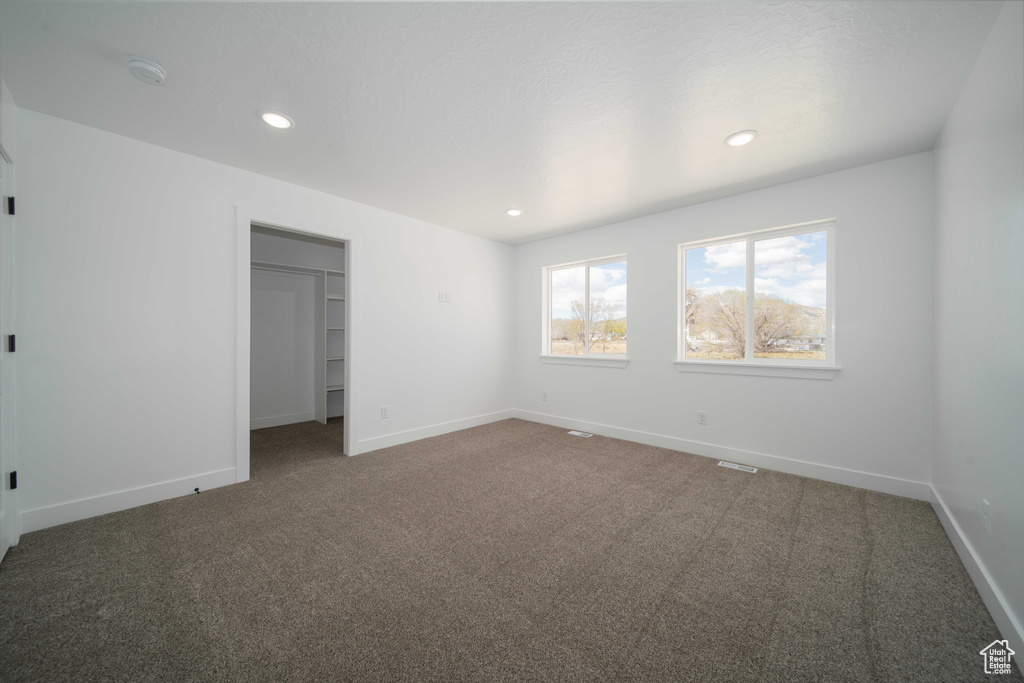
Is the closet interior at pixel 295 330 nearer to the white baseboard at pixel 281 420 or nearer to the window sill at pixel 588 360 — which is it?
the white baseboard at pixel 281 420

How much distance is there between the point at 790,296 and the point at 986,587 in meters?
2.30

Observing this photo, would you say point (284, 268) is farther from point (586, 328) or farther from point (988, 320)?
point (988, 320)

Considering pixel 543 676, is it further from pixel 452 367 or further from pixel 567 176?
pixel 452 367

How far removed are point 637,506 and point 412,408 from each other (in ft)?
8.68

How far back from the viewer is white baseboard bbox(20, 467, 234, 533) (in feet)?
7.53

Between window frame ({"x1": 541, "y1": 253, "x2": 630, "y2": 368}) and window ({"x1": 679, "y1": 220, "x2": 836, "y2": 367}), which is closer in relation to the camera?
window ({"x1": 679, "y1": 220, "x2": 836, "y2": 367})

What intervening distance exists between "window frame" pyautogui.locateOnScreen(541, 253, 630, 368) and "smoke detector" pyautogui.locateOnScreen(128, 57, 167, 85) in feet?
13.0

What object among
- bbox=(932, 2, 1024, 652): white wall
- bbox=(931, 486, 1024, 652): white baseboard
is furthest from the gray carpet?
bbox=(932, 2, 1024, 652): white wall

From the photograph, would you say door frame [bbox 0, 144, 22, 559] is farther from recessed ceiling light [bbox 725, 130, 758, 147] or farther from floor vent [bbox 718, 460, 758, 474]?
floor vent [bbox 718, 460, 758, 474]

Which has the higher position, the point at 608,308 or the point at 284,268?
the point at 284,268

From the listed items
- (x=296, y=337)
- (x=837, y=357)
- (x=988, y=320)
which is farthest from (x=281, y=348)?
(x=988, y=320)

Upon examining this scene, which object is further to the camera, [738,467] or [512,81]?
[738,467]

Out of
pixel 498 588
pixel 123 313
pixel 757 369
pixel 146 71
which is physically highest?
pixel 146 71

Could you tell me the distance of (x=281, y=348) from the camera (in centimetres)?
524
